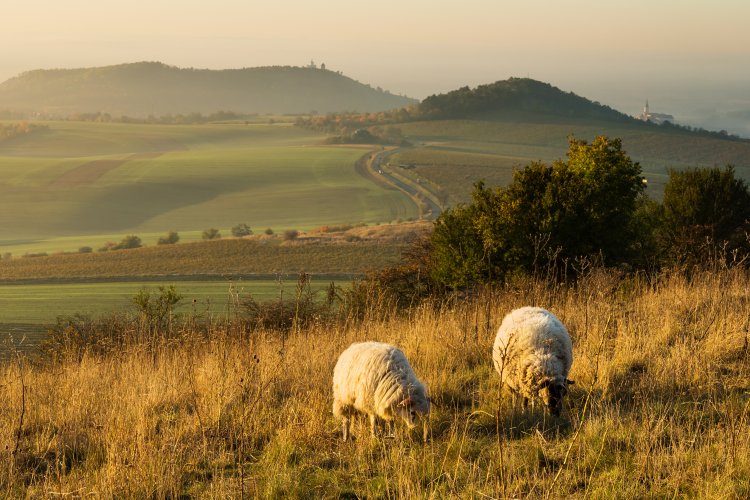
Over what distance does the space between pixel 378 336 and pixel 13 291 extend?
63928 millimetres

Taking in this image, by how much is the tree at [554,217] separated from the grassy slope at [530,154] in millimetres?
90953

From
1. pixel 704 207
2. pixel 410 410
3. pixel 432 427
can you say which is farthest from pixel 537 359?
pixel 704 207

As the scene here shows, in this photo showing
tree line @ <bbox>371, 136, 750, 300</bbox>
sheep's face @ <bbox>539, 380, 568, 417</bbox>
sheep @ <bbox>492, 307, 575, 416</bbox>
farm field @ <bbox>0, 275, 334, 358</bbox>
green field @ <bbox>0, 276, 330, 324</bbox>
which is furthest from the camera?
green field @ <bbox>0, 276, 330, 324</bbox>

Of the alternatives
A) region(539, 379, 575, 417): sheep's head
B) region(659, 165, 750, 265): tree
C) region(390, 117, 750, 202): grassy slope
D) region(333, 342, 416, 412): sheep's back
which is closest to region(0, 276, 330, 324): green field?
region(659, 165, 750, 265): tree

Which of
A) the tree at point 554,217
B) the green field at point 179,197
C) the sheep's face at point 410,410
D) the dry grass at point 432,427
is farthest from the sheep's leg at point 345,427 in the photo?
the green field at point 179,197

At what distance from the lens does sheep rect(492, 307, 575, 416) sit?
8133 millimetres

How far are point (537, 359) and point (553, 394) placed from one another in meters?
0.56

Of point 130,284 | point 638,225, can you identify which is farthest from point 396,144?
point 638,225

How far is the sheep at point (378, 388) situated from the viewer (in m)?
7.45

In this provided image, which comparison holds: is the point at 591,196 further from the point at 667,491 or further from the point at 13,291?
the point at 13,291

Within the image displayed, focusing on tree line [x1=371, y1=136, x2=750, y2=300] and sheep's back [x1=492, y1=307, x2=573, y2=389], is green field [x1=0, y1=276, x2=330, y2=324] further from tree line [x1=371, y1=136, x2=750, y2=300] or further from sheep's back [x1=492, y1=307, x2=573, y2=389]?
sheep's back [x1=492, y1=307, x2=573, y2=389]

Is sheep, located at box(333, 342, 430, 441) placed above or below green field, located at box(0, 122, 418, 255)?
above

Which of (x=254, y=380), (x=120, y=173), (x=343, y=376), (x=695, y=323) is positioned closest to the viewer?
(x=343, y=376)

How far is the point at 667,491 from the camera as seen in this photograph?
5574mm
